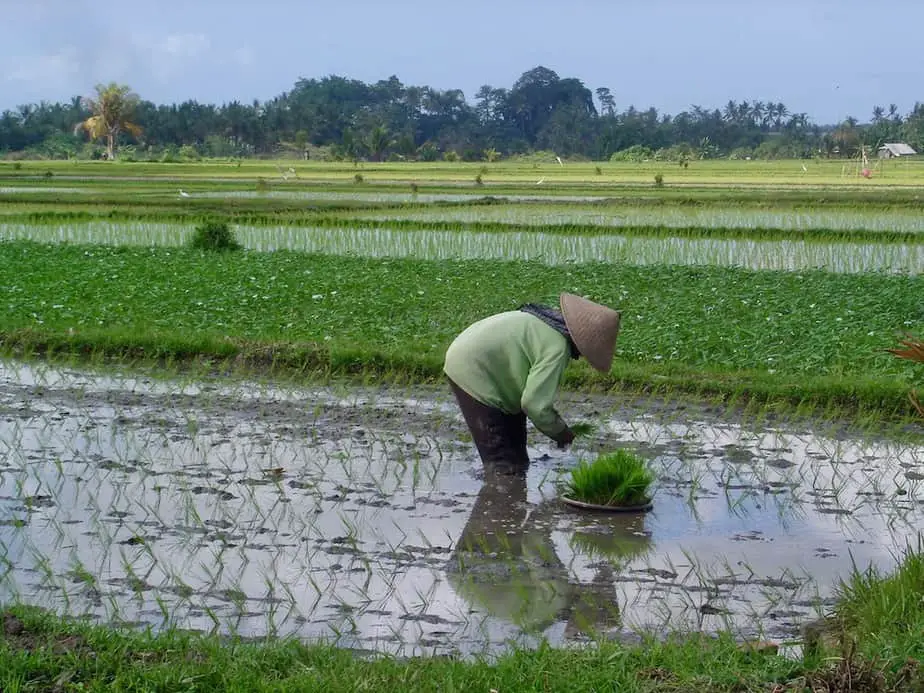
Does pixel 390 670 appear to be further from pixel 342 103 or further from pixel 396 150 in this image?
pixel 342 103

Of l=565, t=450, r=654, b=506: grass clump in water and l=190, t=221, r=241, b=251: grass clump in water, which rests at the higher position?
l=190, t=221, r=241, b=251: grass clump in water

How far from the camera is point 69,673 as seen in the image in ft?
10.1

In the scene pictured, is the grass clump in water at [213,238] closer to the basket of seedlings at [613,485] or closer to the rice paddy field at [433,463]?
the rice paddy field at [433,463]

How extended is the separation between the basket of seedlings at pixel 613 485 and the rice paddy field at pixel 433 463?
0.09 m

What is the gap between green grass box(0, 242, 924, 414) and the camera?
24.6ft

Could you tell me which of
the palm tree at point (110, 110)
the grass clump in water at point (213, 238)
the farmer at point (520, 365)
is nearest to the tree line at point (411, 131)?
the palm tree at point (110, 110)

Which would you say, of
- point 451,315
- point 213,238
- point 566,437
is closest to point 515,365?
point 566,437

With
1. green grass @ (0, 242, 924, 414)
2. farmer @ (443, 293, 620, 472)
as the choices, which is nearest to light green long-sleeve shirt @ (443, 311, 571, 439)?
farmer @ (443, 293, 620, 472)

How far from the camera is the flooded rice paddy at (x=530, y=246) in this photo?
13766 mm

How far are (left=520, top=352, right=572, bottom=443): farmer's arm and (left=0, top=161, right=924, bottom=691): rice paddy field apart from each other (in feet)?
1.34

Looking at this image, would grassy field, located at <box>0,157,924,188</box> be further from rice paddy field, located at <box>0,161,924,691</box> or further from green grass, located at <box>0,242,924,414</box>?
green grass, located at <box>0,242,924,414</box>

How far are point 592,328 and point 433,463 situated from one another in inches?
52.4

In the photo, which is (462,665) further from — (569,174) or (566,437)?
(569,174)

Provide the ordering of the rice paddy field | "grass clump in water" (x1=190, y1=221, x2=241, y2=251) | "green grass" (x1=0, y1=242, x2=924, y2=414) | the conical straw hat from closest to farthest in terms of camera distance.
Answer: the rice paddy field, the conical straw hat, "green grass" (x1=0, y1=242, x2=924, y2=414), "grass clump in water" (x1=190, y1=221, x2=241, y2=251)
